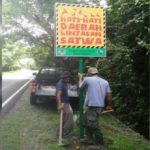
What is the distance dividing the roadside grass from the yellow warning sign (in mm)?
2467

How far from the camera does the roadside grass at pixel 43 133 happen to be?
9422 millimetres

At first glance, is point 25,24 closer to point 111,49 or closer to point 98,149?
point 111,49

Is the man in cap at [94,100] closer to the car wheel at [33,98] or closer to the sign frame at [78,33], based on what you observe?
the sign frame at [78,33]

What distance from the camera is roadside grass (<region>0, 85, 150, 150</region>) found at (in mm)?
9422

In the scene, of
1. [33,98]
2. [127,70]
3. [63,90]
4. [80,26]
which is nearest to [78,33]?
[80,26]

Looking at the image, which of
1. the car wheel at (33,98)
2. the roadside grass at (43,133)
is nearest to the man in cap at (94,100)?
the roadside grass at (43,133)

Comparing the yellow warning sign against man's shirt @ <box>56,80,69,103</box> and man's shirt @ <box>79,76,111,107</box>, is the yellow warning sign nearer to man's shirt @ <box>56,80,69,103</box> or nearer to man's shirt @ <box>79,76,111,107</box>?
man's shirt @ <box>79,76,111,107</box>

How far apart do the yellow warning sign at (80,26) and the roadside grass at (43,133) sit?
97.1 inches

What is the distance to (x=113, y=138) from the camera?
10.3 m

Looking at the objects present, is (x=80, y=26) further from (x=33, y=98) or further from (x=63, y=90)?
(x=33, y=98)

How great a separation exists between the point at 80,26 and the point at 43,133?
3303 mm

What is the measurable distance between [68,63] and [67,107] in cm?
1287

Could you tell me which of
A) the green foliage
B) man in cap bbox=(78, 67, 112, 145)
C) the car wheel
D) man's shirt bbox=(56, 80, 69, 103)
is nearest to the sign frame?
man in cap bbox=(78, 67, 112, 145)

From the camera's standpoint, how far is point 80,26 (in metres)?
9.44
